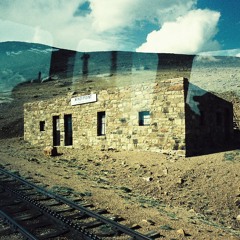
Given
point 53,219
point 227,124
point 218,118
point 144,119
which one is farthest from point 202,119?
point 53,219

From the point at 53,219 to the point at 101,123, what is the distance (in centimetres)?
1061

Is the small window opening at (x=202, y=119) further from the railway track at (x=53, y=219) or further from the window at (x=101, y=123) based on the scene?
the railway track at (x=53, y=219)

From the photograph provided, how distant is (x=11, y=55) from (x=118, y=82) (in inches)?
1782

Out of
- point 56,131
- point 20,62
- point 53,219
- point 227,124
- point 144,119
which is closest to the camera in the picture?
point 53,219

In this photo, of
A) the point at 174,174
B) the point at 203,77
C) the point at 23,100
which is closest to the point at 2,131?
the point at 23,100

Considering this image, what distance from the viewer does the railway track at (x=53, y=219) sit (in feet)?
18.6

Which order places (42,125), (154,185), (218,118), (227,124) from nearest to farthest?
(154,185) < (218,118) < (227,124) < (42,125)

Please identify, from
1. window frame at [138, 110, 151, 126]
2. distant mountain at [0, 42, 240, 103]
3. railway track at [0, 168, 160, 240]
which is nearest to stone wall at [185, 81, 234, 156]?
window frame at [138, 110, 151, 126]

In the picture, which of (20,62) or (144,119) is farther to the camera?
(20,62)

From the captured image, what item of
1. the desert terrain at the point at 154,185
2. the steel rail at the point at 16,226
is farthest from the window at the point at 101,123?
the steel rail at the point at 16,226

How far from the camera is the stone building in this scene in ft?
44.1

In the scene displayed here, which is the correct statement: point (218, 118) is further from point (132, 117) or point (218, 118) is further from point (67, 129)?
point (67, 129)

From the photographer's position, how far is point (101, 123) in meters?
16.8

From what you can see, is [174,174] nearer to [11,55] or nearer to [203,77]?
[203,77]
